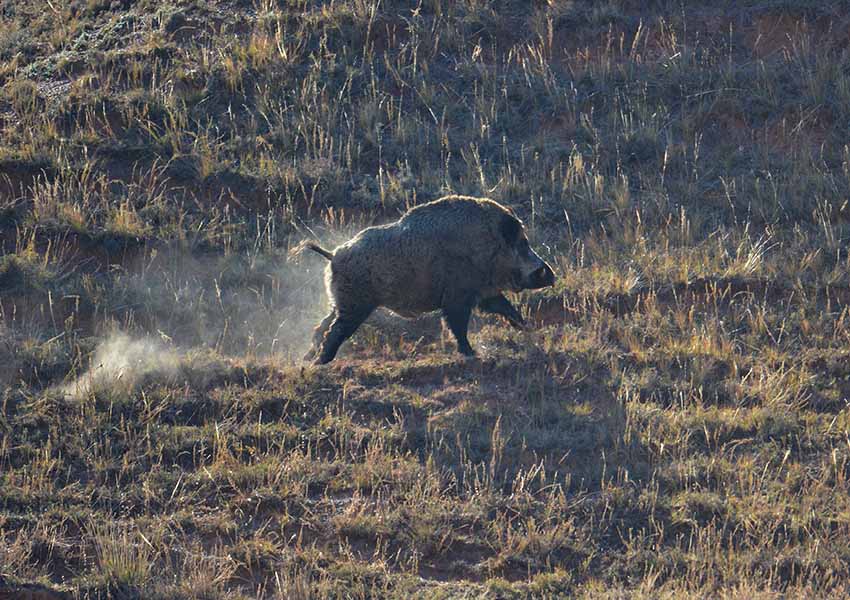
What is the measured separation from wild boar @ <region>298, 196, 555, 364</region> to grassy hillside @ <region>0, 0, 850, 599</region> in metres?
0.39

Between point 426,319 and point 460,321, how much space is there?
117 centimetres

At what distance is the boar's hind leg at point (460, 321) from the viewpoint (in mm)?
11117

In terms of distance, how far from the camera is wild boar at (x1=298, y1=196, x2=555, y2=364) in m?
11.0

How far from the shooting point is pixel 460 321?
1112 centimetres

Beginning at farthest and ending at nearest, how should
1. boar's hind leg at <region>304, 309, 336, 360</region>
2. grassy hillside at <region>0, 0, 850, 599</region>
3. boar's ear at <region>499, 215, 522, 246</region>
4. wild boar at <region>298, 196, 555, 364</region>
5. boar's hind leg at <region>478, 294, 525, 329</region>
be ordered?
boar's hind leg at <region>478, 294, 525, 329</region>, boar's hind leg at <region>304, 309, 336, 360</region>, boar's ear at <region>499, 215, 522, 246</region>, wild boar at <region>298, 196, 555, 364</region>, grassy hillside at <region>0, 0, 850, 599</region>

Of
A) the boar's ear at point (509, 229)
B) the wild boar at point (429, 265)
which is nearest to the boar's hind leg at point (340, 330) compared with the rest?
the wild boar at point (429, 265)

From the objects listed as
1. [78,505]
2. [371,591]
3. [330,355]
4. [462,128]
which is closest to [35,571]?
[78,505]

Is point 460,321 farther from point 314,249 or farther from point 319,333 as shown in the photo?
point 314,249

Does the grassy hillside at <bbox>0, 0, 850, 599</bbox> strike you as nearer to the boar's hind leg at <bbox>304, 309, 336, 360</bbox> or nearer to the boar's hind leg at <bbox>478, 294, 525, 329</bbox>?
the boar's hind leg at <bbox>478, 294, 525, 329</bbox>

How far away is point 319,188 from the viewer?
1460 centimetres

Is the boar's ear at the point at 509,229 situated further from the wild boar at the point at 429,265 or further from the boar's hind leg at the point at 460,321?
the boar's hind leg at the point at 460,321

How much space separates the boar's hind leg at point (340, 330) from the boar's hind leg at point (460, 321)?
2.23 feet

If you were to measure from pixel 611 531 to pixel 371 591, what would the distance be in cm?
172

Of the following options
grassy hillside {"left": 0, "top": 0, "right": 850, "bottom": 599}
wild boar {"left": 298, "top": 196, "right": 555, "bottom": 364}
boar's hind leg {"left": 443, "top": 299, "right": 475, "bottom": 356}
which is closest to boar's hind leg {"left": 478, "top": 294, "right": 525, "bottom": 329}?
grassy hillside {"left": 0, "top": 0, "right": 850, "bottom": 599}
